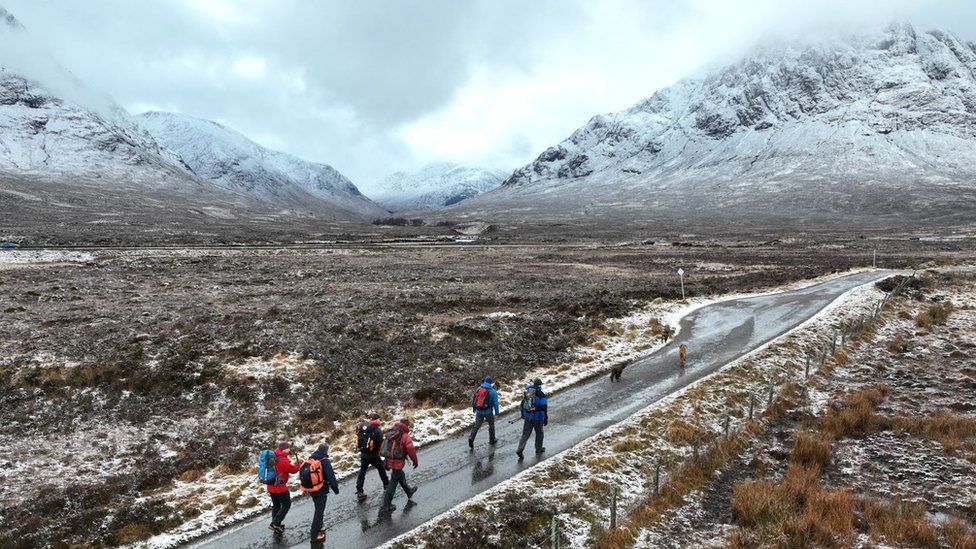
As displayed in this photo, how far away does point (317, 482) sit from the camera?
405 inches

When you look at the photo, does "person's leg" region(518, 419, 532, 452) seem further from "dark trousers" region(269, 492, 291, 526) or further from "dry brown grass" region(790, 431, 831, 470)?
"dry brown grass" region(790, 431, 831, 470)

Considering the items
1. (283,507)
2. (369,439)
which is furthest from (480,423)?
(283,507)

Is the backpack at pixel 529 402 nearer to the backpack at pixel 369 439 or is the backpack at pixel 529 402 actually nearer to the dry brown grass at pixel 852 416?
the backpack at pixel 369 439

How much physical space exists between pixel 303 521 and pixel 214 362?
11.5 metres

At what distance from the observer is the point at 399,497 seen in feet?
40.0

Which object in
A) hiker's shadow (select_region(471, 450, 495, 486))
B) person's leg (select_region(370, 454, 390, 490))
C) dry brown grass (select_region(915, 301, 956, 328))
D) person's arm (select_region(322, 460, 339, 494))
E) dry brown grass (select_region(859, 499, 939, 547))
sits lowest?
dry brown grass (select_region(859, 499, 939, 547))

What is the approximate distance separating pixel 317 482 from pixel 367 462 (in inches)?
74.2

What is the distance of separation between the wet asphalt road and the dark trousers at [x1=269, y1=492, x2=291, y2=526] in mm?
365

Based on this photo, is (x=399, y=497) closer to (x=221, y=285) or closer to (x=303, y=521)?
(x=303, y=521)

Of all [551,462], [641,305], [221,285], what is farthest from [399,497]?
[221,285]

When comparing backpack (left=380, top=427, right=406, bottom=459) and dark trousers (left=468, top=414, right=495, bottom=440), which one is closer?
backpack (left=380, top=427, right=406, bottom=459)

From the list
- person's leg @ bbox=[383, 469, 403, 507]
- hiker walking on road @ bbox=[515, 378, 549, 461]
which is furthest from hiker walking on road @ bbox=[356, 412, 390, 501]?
hiker walking on road @ bbox=[515, 378, 549, 461]

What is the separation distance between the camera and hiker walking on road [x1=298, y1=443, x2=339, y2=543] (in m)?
10.2

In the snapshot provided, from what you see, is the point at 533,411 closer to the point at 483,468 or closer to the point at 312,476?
the point at 483,468
